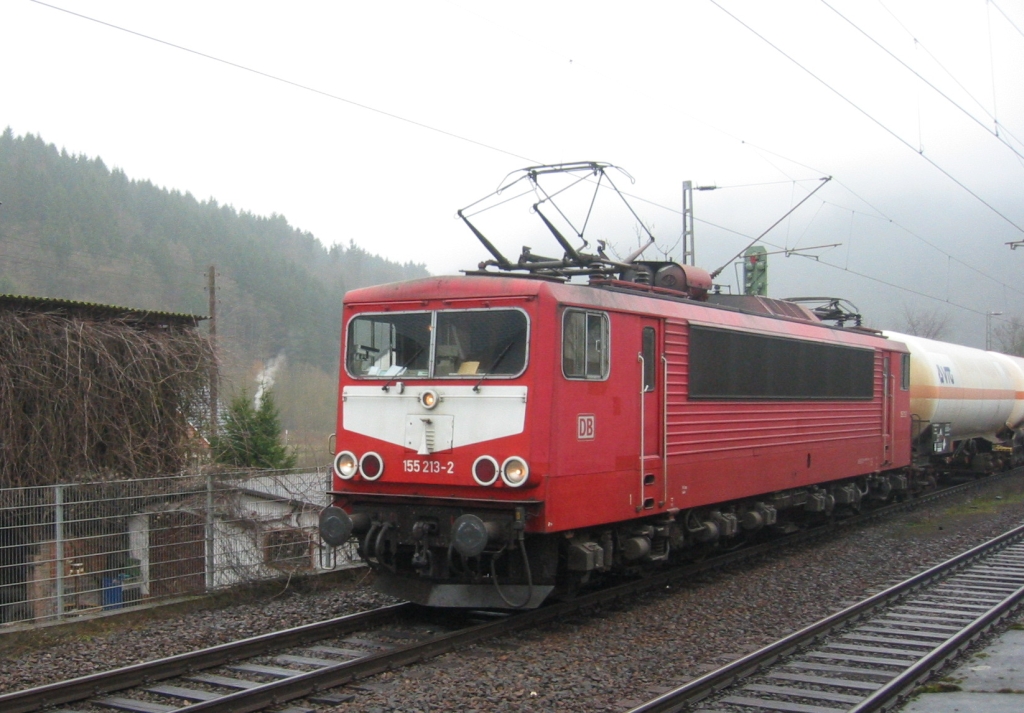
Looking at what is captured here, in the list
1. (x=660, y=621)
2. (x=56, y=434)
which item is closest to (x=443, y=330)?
(x=660, y=621)

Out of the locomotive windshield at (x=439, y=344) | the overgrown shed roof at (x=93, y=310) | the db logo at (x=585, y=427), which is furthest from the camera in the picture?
the overgrown shed roof at (x=93, y=310)

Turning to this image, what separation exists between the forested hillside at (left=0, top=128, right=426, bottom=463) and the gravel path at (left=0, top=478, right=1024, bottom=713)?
942 inches

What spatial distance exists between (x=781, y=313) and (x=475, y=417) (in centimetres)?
686

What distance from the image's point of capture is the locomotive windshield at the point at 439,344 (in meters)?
8.88

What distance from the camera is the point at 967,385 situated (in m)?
23.2

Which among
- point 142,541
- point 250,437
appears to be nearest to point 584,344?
point 142,541

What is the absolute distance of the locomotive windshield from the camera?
8883 millimetres

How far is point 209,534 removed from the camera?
412 inches

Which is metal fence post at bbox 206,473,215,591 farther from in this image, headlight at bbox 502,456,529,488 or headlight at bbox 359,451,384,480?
headlight at bbox 502,456,529,488

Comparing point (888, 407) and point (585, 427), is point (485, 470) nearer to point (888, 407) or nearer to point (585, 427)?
point (585, 427)

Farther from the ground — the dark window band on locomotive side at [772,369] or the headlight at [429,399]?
the dark window band on locomotive side at [772,369]

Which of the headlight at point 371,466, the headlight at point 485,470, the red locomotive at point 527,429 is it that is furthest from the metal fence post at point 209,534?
the headlight at point 485,470

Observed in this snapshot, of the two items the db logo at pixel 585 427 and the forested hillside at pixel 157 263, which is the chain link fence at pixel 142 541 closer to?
the db logo at pixel 585 427

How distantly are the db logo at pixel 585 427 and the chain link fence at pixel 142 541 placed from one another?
3023 millimetres
